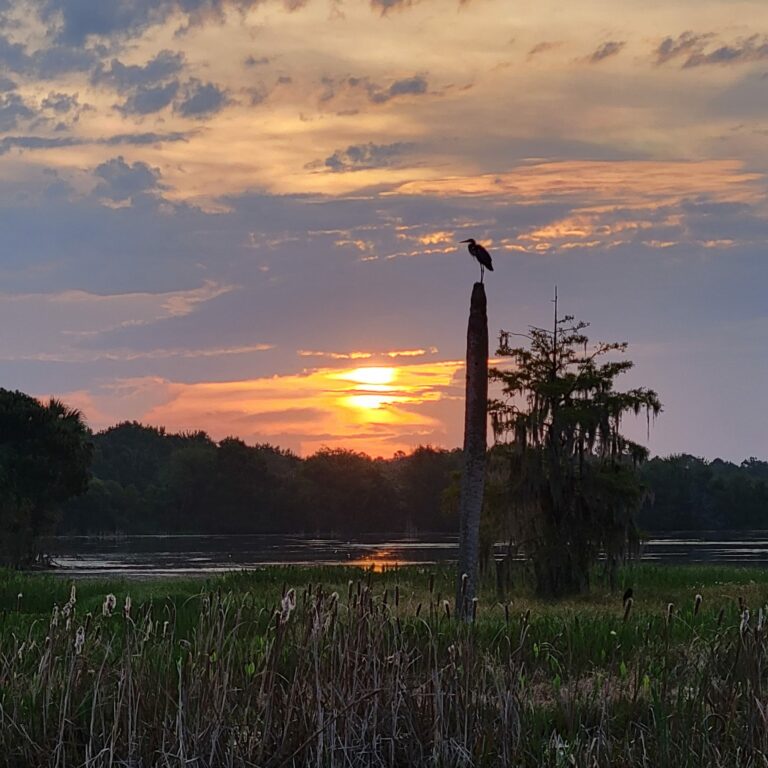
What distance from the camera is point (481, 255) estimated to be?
16.7 metres

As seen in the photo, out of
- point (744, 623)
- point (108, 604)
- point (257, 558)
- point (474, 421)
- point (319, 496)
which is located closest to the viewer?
point (108, 604)

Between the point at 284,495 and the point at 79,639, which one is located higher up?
the point at 284,495

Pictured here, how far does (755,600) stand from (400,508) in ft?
283

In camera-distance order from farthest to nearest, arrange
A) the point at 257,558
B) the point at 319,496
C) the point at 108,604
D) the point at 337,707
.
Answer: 1. the point at 319,496
2. the point at 257,558
3. the point at 337,707
4. the point at 108,604

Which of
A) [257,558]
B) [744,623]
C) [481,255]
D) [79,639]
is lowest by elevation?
[257,558]

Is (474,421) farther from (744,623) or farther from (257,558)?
(257,558)

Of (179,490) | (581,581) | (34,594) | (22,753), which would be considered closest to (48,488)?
(34,594)

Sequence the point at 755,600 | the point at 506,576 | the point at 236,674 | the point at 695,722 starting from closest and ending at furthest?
the point at 695,722 < the point at 236,674 < the point at 755,600 < the point at 506,576

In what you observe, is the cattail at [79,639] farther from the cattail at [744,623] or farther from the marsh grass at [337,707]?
the cattail at [744,623]

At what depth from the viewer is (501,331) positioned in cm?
2419

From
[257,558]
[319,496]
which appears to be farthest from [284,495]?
[257,558]

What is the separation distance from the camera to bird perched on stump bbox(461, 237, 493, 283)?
1664 cm

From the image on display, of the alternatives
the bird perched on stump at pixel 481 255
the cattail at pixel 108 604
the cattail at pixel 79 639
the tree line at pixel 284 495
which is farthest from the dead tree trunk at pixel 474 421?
the tree line at pixel 284 495

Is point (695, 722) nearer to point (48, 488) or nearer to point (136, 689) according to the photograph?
point (136, 689)
